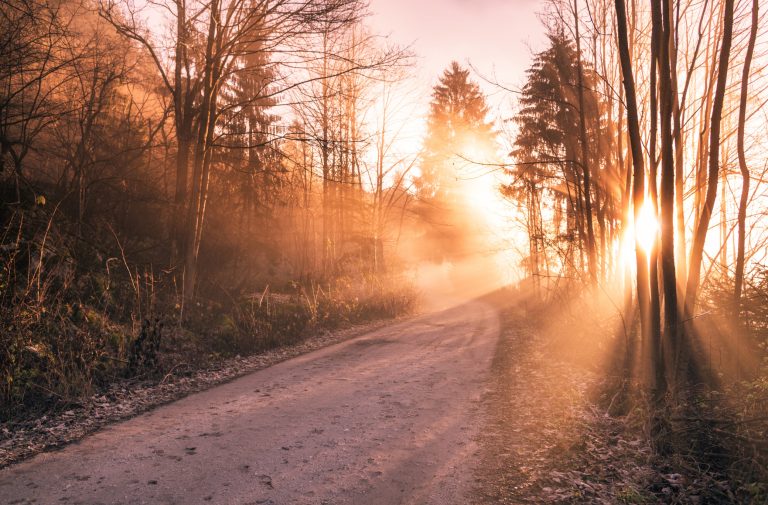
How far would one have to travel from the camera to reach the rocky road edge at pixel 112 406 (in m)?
4.15

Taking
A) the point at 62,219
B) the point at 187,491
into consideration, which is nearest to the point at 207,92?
the point at 62,219

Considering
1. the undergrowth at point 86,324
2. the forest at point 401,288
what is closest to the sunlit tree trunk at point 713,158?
the forest at point 401,288

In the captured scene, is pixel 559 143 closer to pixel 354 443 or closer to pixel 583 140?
pixel 583 140

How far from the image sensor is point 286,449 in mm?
4094

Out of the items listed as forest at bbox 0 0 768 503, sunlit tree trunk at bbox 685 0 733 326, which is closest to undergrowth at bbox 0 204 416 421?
forest at bbox 0 0 768 503

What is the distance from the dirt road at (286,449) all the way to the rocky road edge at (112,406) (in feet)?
0.70

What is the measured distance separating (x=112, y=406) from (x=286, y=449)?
259 centimetres

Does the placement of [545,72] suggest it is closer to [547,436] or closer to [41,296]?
[547,436]

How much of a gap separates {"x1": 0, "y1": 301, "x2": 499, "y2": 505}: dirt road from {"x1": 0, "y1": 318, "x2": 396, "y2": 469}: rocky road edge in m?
0.21

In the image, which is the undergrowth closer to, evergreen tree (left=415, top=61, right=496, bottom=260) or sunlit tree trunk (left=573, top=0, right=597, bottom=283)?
sunlit tree trunk (left=573, top=0, right=597, bottom=283)

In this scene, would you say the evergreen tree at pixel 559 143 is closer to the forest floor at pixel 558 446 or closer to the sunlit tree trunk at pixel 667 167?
the sunlit tree trunk at pixel 667 167

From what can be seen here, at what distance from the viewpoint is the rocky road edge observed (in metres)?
4.15

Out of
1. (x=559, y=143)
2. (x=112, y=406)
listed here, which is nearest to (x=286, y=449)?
(x=112, y=406)

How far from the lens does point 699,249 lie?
5.20 meters
